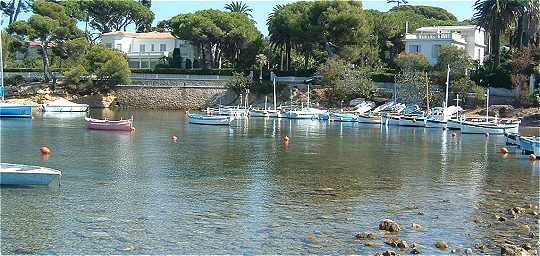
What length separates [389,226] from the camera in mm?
27750

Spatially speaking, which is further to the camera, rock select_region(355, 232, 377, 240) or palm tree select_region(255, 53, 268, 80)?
palm tree select_region(255, 53, 268, 80)

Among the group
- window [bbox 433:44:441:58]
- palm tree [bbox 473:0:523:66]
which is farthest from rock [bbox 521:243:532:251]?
window [bbox 433:44:441:58]

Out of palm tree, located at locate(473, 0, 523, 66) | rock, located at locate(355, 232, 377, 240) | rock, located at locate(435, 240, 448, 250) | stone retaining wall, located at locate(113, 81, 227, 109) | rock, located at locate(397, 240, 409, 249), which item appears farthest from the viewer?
stone retaining wall, located at locate(113, 81, 227, 109)

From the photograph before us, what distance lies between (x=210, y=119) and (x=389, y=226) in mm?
57568

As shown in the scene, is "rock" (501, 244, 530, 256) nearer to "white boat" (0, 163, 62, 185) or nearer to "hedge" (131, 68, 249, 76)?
"white boat" (0, 163, 62, 185)

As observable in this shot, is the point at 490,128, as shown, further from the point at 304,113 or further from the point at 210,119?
the point at 210,119

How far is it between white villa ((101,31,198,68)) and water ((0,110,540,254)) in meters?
68.6

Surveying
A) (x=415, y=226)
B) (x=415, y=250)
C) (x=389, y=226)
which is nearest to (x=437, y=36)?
(x=415, y=226)

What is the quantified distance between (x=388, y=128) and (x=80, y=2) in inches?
3118

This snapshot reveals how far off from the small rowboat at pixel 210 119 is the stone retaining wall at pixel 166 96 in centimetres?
2917

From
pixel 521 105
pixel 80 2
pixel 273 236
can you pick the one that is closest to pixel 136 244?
pixel 273 236

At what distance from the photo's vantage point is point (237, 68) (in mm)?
119188

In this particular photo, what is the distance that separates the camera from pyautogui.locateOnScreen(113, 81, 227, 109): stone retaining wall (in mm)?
114438

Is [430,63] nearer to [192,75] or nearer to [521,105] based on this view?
[521,105]
